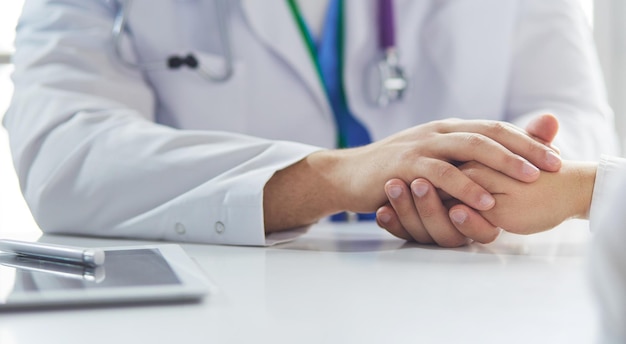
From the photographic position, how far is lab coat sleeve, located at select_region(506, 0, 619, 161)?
1313 mm

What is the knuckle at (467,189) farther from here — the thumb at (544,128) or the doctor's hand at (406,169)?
the thumb at (544,128)

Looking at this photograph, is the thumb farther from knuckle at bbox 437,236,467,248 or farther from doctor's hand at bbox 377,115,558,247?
knuckle at bbox 437,236,467,248

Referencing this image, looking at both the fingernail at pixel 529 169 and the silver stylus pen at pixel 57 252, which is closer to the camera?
the silver stylus pen at pixel 57 252

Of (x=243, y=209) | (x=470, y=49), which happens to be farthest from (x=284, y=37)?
(x=243, y=209)

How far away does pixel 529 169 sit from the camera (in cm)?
83

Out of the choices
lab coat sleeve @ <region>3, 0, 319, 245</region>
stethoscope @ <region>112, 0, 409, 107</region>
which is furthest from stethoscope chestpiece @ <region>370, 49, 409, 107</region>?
lab coat sleeve @ <region>3, 0, 319, 245</region>

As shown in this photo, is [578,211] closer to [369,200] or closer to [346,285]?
[369,200]

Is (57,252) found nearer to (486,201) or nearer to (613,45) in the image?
(486,201)

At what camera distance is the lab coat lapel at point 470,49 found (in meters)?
1.36

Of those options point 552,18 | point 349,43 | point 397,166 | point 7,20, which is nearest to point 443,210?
point 397,166

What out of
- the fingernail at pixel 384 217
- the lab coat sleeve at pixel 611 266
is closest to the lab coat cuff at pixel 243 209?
the fingernail at pixel 384 217

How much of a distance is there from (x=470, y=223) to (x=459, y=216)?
0.6 inches

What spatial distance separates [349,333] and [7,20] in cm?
200

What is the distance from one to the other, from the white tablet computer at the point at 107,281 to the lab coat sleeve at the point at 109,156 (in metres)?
0.22
